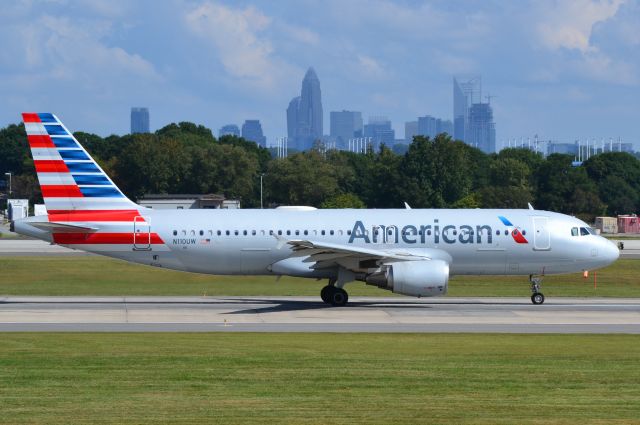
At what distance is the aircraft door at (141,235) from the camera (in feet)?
128

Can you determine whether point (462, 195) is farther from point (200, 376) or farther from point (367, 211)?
point (200, 376)

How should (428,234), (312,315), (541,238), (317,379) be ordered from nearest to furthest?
(317,379) → (312,315) → (428,234) → (541,238)

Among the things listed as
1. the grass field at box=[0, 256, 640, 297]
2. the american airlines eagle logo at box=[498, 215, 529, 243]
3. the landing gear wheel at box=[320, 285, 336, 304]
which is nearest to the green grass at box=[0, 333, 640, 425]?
the landing gear wheel at box=[320, 285, 336, 304]

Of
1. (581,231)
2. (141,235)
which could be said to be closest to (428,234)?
(581,231)

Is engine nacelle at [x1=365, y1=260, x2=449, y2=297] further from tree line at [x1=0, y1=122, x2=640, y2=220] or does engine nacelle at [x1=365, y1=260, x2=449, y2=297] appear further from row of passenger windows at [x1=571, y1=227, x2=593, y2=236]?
tree line at [x1=0, y1=122, x2=640, y2=220]

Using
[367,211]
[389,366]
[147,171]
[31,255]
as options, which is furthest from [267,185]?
[389,366]

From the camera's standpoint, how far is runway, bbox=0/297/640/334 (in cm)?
3145

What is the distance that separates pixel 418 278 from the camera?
36.6m

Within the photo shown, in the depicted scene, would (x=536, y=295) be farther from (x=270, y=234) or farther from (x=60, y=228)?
(x=60, y=228)

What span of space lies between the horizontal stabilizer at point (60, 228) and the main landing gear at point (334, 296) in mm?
8414

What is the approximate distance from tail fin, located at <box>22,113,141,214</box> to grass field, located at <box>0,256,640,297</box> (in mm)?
→ 5942

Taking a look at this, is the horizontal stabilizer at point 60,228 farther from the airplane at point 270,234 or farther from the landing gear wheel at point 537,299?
the landing gear wheel at point 537,299

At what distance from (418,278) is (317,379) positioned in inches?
607

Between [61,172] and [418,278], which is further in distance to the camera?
[61,172]
